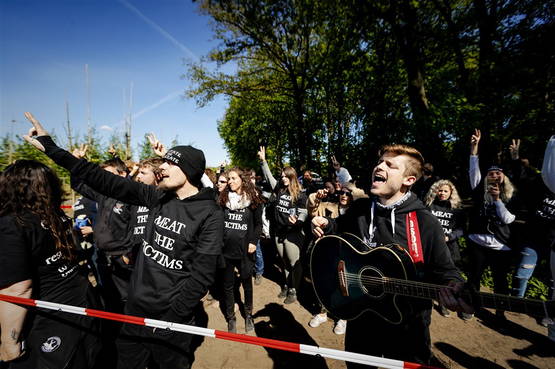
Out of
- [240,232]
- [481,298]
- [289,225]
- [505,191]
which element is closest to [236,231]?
[240,232]

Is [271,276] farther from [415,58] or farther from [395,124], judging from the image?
[415,58]

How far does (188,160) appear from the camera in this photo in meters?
2.17

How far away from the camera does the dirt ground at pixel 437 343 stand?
3.19 meters

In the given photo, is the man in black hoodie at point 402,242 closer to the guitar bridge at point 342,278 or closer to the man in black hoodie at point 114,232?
the guitar bridge at point 342,278

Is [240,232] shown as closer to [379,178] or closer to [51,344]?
[51,344]

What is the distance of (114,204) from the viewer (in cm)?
347

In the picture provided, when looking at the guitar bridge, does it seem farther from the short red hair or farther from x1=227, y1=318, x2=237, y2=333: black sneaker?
x1=227, y1=318, x2=237, y2=333: black sneaker

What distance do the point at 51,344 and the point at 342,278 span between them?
253cm

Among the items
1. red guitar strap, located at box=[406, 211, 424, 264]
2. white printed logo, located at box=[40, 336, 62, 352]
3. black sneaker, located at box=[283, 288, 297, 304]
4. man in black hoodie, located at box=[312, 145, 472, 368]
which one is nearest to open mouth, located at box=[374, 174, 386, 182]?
man in black hoodie, located at box=[312, 145, 472, 368]

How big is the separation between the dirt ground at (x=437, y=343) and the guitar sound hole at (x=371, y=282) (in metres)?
1.97

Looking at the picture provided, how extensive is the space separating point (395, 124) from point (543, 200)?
5.77 metres

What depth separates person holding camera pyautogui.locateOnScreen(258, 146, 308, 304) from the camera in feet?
14.6

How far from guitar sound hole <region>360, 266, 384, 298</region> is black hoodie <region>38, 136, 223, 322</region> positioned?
1.26 m

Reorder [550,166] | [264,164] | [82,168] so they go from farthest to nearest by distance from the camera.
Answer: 1. [264,164]
2. [82,168]
3. [550,166]
